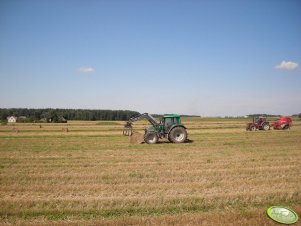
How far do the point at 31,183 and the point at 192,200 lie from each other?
4849 millimetres

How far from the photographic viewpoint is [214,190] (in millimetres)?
8281

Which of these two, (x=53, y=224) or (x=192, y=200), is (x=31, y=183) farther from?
(x=192, y=200)

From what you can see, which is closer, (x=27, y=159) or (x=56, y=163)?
(x=56, y=163)

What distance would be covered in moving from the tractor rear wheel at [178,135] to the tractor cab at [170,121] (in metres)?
0.35

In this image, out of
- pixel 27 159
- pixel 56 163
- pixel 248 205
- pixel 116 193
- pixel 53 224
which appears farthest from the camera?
pixel 27 159

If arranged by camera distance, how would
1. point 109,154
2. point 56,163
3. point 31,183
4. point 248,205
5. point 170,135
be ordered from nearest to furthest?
point 248,205 < point 31,183 < point 56,163 < point 109,154 < point 170,135

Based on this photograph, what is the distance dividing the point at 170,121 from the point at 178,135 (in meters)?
1.06

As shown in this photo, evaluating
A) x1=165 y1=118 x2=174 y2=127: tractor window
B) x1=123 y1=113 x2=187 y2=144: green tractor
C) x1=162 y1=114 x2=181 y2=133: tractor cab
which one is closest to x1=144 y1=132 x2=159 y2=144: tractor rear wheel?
x1=123 y1=113 x2=187 y2=144: green tractor

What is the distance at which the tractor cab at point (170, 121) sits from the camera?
67.9 ft

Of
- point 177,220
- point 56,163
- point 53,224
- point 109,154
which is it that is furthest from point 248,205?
point 109,154

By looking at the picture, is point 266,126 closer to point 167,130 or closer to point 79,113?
point 167,130

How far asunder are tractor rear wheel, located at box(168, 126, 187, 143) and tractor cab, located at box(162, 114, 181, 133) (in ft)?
1.16

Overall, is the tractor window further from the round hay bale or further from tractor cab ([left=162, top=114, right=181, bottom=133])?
the round hay bale

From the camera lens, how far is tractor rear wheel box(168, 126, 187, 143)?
20.5 m
